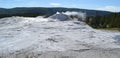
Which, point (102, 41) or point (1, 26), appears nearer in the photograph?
point (102, 41)

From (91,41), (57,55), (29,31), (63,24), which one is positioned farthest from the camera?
(63,24)

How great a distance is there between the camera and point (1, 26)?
12.4m

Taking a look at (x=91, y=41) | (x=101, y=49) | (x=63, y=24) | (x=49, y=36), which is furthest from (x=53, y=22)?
(x=101, y=49)

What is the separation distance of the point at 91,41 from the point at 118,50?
122cm

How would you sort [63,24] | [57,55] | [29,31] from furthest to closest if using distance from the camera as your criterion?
[63,24]
[29,31]
[57,55]

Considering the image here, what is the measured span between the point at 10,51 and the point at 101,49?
3379 mm

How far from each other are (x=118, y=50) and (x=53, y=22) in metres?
4.64

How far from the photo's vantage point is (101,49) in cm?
862

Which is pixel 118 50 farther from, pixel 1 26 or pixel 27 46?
pixel 1 26

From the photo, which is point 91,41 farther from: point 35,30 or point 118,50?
point 35,30

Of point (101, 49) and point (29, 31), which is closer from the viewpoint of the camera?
point (101, 49)

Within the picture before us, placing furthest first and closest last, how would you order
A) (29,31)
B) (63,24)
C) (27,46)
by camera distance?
(63,24) → (29,31) → (27,46)

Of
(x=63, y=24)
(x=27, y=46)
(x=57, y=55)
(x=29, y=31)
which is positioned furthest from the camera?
(x=63, y=24)

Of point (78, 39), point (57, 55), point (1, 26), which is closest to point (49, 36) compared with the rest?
point (78, 39)
